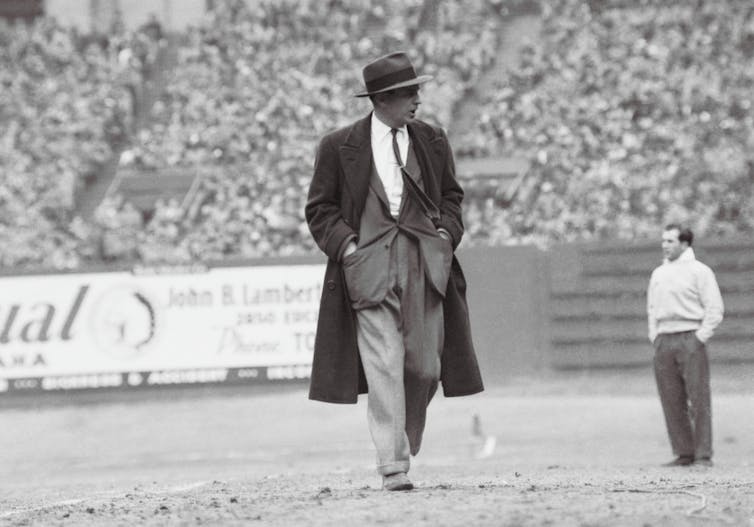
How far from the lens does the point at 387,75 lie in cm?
795

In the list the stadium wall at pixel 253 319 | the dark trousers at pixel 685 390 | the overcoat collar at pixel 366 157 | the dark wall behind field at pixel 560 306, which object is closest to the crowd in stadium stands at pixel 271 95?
the stadium wall at pixel 253 319

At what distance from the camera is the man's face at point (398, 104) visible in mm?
7992

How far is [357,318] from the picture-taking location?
799 centimetres

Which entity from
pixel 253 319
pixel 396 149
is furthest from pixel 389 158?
pixel 253 319

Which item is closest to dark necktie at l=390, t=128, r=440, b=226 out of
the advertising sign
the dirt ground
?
the dirt ground

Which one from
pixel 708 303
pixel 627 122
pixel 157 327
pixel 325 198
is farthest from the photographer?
pixel 627 122

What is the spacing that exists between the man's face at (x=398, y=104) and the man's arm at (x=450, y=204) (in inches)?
10.0

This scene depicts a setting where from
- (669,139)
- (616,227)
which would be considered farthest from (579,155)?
(616,227)

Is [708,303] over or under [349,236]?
under

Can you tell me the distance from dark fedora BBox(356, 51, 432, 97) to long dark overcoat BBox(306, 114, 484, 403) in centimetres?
24

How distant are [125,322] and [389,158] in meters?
14.3

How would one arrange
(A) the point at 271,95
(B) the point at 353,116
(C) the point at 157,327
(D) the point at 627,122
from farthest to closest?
(A) the point at 271,95, (B) the point at 353,116, (D) the point at 627,122, (C) the point at 157,327

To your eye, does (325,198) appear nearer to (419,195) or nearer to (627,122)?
(419,195)

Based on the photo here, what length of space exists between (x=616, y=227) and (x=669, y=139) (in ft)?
9.82
